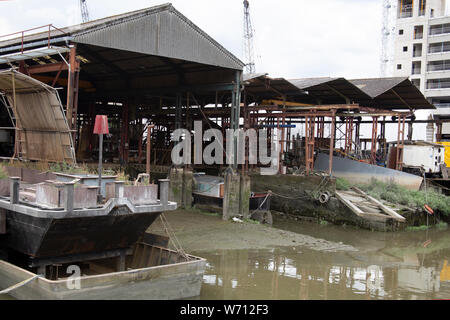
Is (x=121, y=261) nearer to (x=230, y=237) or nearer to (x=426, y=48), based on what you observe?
(x=230, y=237)

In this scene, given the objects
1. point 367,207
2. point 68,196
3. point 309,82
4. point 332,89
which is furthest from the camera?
point 332,89

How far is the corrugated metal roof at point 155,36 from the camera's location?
14570mm

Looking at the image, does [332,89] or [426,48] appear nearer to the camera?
[332,89]

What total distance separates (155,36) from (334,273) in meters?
9.93

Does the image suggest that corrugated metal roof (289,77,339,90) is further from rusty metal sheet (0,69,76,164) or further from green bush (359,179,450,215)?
rusty metal sheet (0,69,76,164)

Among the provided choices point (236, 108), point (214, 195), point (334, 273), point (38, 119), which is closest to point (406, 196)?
point (214, 195)

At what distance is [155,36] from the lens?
1602cm

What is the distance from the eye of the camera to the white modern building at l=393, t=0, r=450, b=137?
56688 millimetres

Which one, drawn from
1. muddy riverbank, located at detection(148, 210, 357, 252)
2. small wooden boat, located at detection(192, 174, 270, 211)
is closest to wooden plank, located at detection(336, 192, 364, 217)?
muddy riverbank, located at detection(148, 210, 357, 252)

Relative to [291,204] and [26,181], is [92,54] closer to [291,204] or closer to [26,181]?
[26,181]

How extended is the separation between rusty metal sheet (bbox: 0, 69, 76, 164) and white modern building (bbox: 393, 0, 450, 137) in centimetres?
5128

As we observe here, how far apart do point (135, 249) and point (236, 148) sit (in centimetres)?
813

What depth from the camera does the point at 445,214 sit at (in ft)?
75.1
